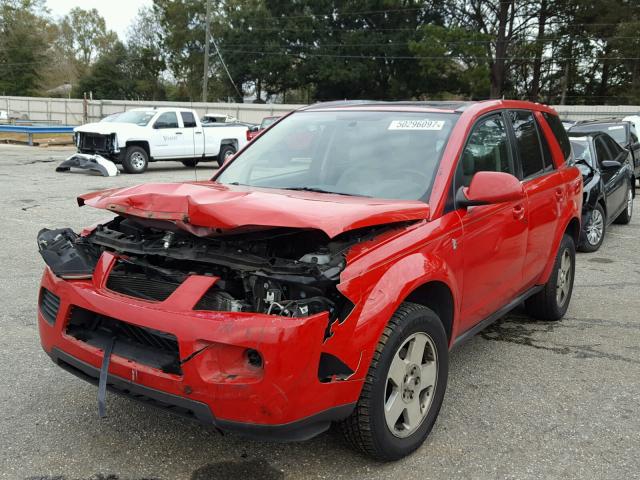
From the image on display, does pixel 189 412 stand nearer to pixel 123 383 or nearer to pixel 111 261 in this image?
pixel 123 383

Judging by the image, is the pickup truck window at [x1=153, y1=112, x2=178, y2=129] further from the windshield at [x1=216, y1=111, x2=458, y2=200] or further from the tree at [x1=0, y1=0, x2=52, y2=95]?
the tree at [x1=0, y1=0, x2=52, y2=95]

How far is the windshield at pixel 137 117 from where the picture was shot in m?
17.8

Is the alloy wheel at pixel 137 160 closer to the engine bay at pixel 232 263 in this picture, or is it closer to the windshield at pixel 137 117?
the windshield at pixel 137 117

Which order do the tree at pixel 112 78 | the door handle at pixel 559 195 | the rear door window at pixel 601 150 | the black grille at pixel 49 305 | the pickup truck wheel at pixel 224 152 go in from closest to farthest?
the black grille at pixel 49 305 → the door handle at pixel 559 195 → the rear door window at pixel 601 150 → the pickup truck wheel at pixel 224 152 → the tree at pixel 112 78

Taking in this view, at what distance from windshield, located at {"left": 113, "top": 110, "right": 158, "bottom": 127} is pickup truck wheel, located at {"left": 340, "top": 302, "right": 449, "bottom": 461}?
1618cm

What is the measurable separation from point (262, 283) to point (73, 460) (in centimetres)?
134

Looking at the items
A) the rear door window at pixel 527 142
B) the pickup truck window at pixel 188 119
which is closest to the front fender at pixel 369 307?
the rear door window at pixel 527 142

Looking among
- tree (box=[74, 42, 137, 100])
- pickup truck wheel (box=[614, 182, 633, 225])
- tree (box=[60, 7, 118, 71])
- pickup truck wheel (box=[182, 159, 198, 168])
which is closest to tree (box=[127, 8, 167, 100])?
tree (box=[74, 42, 137, 100])

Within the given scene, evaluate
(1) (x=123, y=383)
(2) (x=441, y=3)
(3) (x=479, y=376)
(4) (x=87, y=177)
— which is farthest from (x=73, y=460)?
(2) (x=441, y=3)

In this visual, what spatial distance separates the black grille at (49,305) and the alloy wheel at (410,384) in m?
1.71

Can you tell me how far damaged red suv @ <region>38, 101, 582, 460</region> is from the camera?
97.3 inches

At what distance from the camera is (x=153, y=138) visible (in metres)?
17.6

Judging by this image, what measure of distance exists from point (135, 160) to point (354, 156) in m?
14.6

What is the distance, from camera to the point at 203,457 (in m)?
2.98
